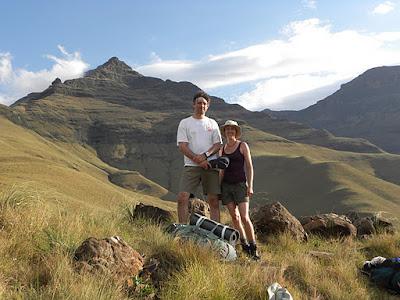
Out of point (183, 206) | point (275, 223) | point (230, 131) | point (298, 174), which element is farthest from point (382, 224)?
point (298, 174)

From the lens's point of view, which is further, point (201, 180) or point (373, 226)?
point (373, 226)

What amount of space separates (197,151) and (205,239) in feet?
6.33

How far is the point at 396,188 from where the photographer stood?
385ft

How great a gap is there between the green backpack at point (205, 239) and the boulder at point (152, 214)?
2.29 meters

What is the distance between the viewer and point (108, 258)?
4762 mm

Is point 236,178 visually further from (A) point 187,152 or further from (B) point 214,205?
(A) point 187,152

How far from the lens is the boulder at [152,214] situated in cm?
896

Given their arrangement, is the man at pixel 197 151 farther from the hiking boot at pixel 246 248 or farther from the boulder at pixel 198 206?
the boulder at pixel 198 206

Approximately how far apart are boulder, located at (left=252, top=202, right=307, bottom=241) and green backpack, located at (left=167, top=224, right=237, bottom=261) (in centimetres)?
296

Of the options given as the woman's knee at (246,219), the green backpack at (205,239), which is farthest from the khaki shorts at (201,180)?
the green backpack at (205,239)

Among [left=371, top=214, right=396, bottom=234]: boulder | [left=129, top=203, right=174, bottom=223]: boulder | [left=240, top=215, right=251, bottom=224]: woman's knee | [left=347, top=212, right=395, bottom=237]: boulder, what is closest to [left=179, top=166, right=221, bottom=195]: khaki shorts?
[left=240, top=215, right=251, bottom=224]: woman's knee

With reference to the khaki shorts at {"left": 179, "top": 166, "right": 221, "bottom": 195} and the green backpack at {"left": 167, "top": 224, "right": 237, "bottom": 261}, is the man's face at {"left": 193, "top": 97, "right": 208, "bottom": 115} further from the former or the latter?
the green backpack at {"left": 167, "top": 224, "right": 237, "bottom": 261}

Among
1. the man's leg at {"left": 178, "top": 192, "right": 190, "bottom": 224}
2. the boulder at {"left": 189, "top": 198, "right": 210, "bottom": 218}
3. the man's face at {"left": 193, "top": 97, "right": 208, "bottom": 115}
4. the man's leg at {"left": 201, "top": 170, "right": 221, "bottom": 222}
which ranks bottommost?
the boulder at {"left": 189, "top": 198, "right": 210, "bottom": 218}

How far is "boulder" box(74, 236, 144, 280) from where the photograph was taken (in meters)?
4.59
